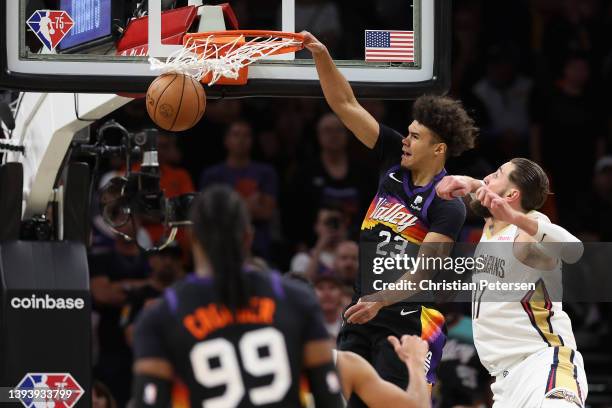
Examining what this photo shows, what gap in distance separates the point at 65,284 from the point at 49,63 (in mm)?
1528

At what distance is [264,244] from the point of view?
11.3 meters

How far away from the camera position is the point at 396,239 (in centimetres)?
689

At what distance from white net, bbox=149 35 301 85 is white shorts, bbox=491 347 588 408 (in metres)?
1.96

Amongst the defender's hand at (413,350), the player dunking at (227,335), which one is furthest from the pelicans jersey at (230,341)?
the defender's hand at (413,350)

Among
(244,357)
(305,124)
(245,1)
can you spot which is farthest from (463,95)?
(244,357)

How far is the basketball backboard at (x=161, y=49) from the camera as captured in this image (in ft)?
22.8

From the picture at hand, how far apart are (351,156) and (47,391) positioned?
501 cm

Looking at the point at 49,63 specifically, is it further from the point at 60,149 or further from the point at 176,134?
the point at 176,134

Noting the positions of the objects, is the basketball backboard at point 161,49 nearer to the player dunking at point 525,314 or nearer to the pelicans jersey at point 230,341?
the player dunking at point 525,314

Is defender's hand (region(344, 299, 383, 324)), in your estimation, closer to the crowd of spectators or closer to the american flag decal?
the american flag decal

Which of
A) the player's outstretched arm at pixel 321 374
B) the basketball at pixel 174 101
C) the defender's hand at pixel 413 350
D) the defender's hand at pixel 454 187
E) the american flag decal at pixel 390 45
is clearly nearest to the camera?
the player's outstretched arm at pixel 321 374

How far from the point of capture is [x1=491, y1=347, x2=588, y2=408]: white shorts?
657 centimetres

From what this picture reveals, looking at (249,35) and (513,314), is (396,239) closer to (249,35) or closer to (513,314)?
(513,314)

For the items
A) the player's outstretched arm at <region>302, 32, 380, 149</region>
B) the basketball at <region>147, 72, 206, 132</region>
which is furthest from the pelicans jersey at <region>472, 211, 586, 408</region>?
the basketball at <region>147, 72, 206, 132</region>
